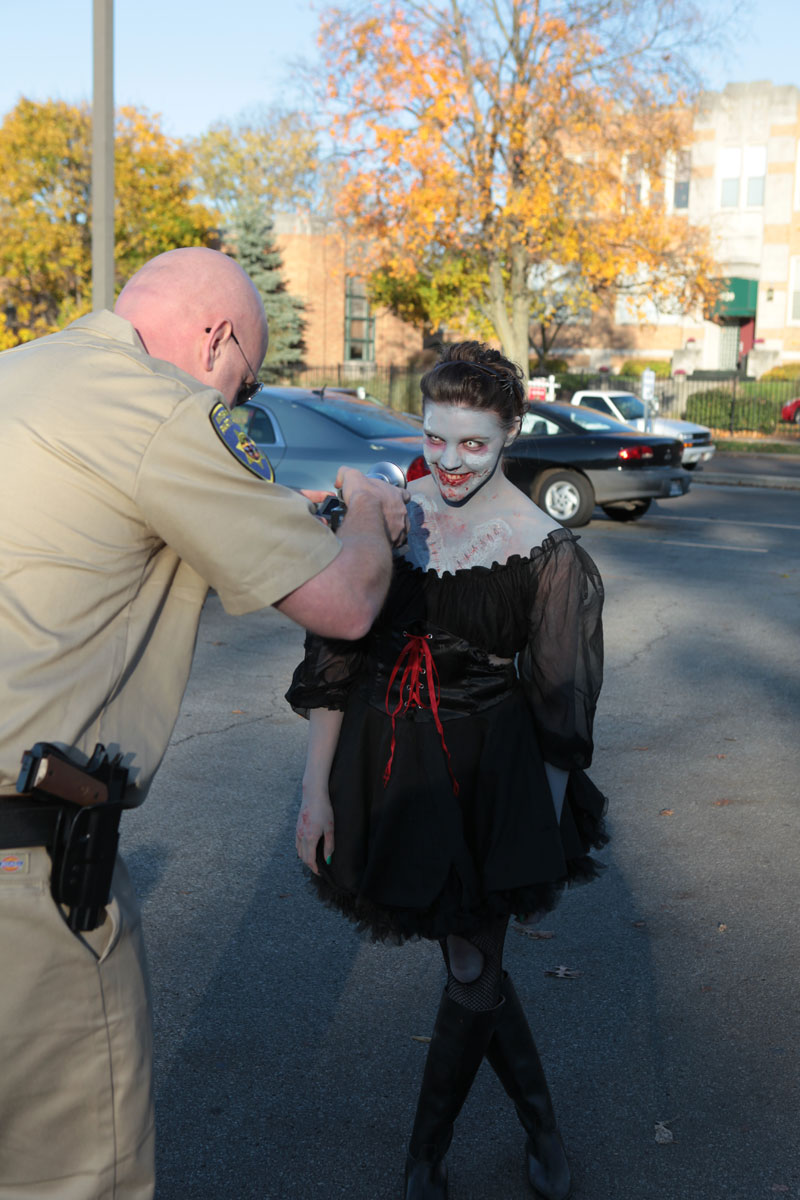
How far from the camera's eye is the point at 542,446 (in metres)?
14.5

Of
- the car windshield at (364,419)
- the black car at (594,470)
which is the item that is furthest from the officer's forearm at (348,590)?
the black car at (594,470)

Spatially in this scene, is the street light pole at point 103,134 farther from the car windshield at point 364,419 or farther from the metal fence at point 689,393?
the metal fence at point 689,393

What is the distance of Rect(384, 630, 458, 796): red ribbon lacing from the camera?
2.61 m

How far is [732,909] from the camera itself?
429 cm

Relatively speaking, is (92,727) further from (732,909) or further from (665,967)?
(732,909)

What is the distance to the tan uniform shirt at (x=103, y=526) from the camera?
5.48 feet

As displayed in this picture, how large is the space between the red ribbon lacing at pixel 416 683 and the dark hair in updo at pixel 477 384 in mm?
525

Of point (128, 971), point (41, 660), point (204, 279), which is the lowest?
point (128, 971)

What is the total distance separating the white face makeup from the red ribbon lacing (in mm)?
367

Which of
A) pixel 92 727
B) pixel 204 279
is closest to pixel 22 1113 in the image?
pixel 92 727

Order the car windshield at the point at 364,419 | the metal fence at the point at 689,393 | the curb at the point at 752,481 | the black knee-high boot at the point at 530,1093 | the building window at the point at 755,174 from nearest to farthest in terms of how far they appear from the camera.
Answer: the black knee-high boot at the point at 530,1093 < the car windshield at the point at 364,419 < the curb at the point at 752,481 < the metal fence at the point at 689,393 < the building window at the point at 755,174

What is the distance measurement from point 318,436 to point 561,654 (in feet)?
27.7

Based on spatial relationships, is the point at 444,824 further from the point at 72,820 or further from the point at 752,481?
the point at 752,481

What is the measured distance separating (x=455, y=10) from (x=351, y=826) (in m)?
26.4
